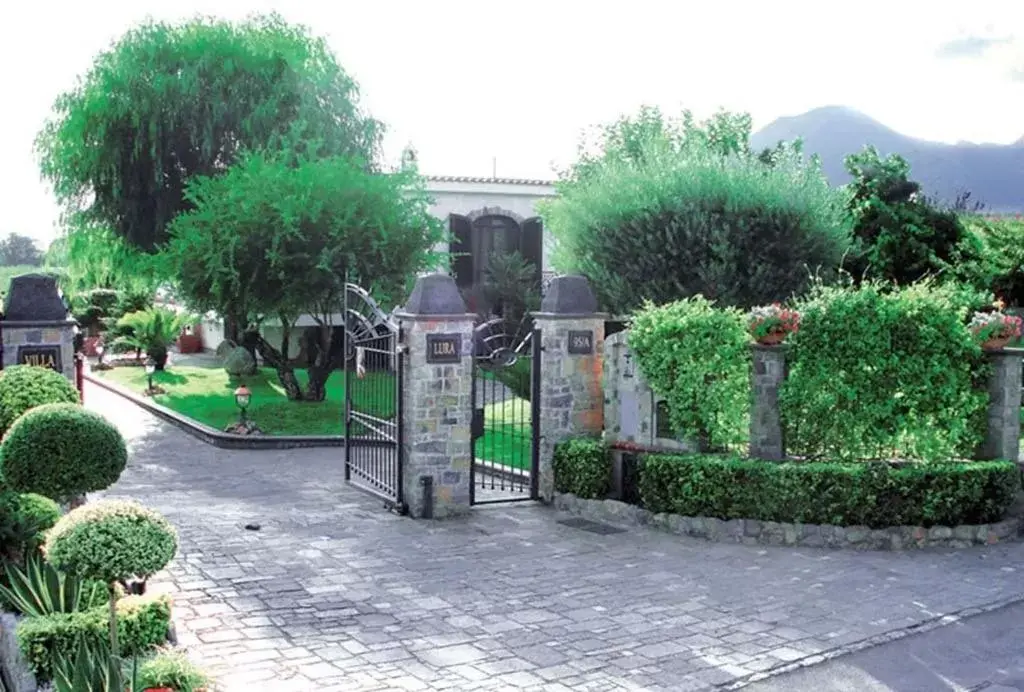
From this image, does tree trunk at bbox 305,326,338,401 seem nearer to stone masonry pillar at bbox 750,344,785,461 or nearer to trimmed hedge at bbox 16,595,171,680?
stone masonry pillar at bbox 750,344,785,461

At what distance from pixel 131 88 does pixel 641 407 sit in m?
16.5

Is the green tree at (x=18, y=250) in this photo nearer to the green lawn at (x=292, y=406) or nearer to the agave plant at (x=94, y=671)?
the green lawn at (x=292, y=406)

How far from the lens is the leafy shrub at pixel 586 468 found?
1315 cm

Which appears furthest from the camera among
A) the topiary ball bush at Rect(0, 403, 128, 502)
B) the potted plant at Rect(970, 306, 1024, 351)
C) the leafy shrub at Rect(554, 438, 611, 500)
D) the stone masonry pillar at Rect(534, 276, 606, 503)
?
the stone masonry pillar at Rect(534, 276, 606, 503)

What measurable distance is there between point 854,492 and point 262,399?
16325 millimetres

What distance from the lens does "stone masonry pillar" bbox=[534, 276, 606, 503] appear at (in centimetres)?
1382

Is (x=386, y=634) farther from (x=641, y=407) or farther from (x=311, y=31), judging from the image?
(x=311, y=31)

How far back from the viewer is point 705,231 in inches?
753

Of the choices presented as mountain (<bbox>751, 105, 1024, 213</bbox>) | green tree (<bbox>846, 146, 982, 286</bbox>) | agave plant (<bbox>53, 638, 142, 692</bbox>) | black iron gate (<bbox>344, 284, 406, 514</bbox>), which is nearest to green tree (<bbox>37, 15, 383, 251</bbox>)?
black iron gate (<bbox>344, 284, 406, 514</bbox>)

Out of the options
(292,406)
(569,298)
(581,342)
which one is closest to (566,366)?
(581,342)

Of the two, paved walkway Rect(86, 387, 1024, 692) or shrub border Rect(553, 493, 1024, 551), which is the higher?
shrub border Rect(553, 493, 1024, 551)

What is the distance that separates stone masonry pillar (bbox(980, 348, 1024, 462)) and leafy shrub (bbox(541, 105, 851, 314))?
22.8 ft

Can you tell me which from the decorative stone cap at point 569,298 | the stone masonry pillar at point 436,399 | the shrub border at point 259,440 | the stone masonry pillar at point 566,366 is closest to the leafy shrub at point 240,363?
the shrub border at point 259,440

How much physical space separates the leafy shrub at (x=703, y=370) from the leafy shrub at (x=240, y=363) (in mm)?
17196
